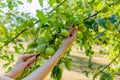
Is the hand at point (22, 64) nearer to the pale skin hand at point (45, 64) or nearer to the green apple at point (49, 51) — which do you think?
the pale skin hand at point (45, 64)

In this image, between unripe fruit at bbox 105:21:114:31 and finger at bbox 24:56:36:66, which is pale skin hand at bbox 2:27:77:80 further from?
unripe fruit at bbox 105:21:114:31

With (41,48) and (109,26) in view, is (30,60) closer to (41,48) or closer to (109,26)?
(41,48)

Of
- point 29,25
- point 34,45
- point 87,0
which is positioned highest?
point 87,0

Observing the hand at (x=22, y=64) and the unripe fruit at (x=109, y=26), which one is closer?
the unripe fruit at (x=109, y=26)

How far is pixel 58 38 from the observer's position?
4.84 ft

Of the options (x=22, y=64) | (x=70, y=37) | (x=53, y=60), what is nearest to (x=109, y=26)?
(x=70, y=37)

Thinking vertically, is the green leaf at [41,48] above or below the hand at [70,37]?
below

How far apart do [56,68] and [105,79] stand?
0.39m

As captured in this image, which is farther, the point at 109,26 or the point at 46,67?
the point at 46,67

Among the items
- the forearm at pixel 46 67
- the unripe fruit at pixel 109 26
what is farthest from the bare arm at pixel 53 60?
the unripe fruit at pixel 109 26

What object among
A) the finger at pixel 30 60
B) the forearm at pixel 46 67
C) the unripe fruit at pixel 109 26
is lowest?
the forearm at pixel 46 67

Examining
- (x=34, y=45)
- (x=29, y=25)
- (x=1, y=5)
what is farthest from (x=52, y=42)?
Answer: (x=1, y=5)

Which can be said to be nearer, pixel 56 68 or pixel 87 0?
pixel 56 68

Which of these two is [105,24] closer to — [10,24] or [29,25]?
[29,25]
